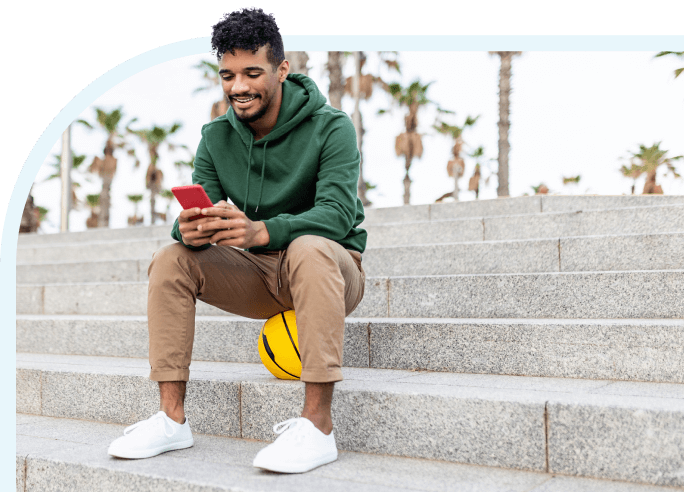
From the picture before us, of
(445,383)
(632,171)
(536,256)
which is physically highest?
(632,171)

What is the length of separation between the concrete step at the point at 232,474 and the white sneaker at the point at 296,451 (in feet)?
0.11

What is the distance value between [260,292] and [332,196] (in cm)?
52

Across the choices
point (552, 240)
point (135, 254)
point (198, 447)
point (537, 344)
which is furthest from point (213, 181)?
point (135, 254)

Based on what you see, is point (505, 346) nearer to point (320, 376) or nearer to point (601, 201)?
point (320, 376)

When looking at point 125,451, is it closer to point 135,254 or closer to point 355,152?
point 355,152

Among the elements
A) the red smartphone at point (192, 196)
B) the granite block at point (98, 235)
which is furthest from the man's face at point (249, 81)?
the granite block at point (98, 235)

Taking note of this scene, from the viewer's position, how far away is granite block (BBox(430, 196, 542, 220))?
6215mm

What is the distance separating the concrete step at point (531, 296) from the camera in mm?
3021

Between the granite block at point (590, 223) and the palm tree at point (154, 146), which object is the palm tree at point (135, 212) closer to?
the palm tree at point (154, 146)

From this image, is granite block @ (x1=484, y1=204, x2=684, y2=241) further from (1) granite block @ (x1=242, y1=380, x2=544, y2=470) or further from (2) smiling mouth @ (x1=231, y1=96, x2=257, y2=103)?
(2) smiling mouth @ (x1=231, y1=96, x2=257, y2=103)

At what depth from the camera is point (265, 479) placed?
6.99 ft

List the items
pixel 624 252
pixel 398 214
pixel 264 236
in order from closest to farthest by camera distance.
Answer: pixel 264 236
pixel 624 252
pixel 398 214

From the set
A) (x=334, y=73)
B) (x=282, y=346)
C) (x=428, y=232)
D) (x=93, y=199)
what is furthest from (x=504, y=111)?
(x=93, y=199)

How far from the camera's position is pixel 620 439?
Answer: 205cm
